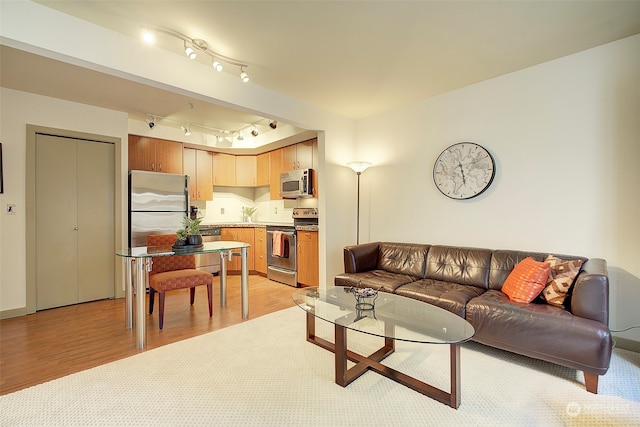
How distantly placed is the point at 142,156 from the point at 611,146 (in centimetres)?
569

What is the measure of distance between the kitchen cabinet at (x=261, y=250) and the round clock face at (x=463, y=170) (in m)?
3.06

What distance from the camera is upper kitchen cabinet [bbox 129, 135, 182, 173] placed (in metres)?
4.45

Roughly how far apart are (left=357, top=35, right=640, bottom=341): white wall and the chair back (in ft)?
9.11

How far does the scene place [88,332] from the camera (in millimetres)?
2793

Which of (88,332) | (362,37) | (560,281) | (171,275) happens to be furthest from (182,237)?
(560,281)

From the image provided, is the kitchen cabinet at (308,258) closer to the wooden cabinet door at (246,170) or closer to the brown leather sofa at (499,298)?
the brown leather sofa at (499,298)

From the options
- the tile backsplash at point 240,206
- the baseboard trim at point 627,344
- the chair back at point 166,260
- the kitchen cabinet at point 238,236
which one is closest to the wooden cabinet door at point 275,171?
the tile backsplash at point 240,206

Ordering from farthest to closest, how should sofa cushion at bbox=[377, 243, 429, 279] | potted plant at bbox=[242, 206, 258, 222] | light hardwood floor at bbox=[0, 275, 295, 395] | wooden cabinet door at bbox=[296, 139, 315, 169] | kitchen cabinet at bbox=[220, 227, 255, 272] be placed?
potted plant at bbox=[242, 206, 258, 222] → kitchen cabinet at bbox=[220, 227, 255, 272] → wooden cabinet door at bbox=[296, 139, 315, 169] → sofa cushion at bbox=[377, 243, 429, 279] → light hardwood floor at bbox=[0, 275, 295, 395]

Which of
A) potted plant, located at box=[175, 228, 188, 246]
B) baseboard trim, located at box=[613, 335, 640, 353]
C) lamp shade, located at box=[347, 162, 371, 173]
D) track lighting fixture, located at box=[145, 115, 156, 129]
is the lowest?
baseboard trim, located at box=[613, 335, 640, 353]

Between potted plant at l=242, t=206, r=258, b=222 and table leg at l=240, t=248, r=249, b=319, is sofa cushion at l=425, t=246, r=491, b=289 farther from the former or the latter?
potted plant at l=242, t=206, r=258, b=222

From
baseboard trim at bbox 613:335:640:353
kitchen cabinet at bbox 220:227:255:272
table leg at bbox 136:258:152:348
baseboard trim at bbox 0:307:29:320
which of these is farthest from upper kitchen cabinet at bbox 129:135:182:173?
baseboard trim at bbox 613:335:640:353

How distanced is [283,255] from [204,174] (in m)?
2.19

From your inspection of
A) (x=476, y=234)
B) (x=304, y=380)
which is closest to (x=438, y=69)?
(x=476, y=234)

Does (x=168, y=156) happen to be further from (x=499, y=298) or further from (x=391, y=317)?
(x=499, y=298)
